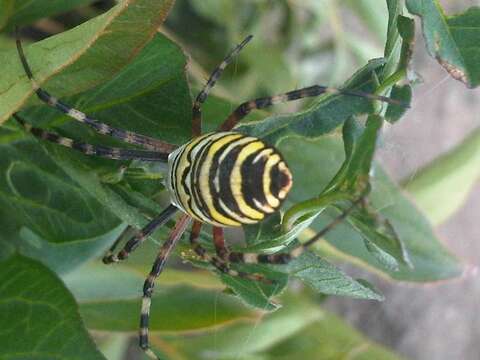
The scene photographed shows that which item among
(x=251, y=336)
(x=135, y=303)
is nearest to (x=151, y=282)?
(x=135, y=303)

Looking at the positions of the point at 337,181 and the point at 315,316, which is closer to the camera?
the point at 337,181

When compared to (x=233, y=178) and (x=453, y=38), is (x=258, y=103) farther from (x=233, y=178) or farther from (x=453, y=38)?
(x=453, y=38)

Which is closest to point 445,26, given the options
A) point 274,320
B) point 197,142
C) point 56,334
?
point 197,142

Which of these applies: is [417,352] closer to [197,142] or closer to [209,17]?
[209,17]

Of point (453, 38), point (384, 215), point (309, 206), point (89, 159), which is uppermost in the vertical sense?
point (453, 38)

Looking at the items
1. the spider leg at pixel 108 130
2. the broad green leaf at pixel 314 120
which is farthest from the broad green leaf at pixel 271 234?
the spider leg at pixel 108 130

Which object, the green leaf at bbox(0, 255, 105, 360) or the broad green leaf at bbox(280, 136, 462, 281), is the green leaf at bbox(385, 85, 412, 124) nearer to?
the broad green leaf at bbox(280, 136, 462, 281)

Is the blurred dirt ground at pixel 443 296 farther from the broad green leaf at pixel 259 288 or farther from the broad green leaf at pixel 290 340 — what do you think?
the broad green leaf at pixel 259 288
